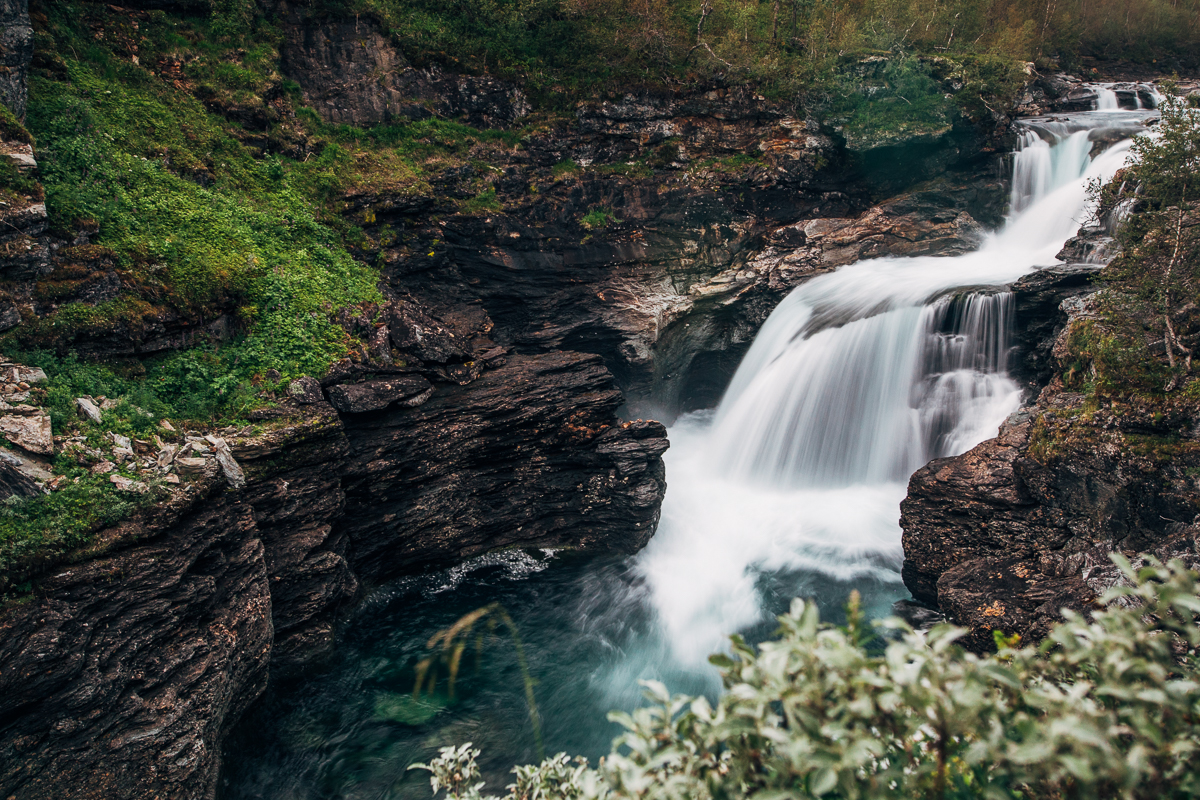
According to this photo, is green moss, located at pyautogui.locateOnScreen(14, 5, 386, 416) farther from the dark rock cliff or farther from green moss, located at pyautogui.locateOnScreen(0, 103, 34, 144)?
green moss, located at pyautogui.locateOnScreen(0, 103, 34, 144)

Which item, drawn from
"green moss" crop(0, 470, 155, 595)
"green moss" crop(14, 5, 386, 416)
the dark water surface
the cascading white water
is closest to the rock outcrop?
"green moss" crop(14, 5, 386, 416)

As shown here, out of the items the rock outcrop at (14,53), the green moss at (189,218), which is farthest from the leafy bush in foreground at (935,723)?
the rock outcrop at (14,53)

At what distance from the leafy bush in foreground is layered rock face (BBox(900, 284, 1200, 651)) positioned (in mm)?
6832

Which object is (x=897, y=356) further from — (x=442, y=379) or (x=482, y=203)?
(x=482, y=203)

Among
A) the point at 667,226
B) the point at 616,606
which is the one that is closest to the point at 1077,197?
the point at 667,226

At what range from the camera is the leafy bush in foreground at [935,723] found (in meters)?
1.92

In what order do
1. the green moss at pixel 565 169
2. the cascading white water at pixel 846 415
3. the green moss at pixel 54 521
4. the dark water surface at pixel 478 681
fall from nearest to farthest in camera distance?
the green moss at pixel 54 521, the dark water surface at pixel 478 681, the cascading white water at pixel 846 415, the green moss at pixel 565 169

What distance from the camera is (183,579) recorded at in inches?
273

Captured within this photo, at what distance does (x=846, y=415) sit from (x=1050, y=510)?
18.0ft

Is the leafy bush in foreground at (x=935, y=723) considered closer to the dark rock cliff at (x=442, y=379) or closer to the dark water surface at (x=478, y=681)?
the dark water surface at (x=478, y=681)

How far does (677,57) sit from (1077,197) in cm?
1255

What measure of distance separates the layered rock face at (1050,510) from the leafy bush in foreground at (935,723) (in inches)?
269

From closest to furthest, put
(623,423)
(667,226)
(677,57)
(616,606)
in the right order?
(616,606)
(623,423)
(667,226)
(677,57)

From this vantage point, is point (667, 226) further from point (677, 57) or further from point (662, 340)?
point (677, 57)
